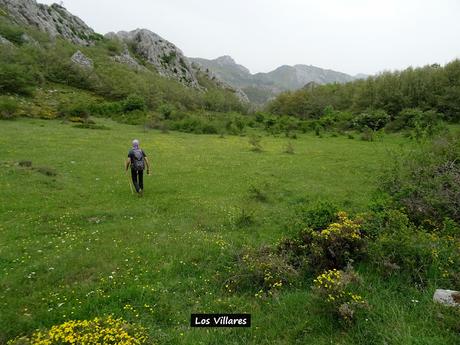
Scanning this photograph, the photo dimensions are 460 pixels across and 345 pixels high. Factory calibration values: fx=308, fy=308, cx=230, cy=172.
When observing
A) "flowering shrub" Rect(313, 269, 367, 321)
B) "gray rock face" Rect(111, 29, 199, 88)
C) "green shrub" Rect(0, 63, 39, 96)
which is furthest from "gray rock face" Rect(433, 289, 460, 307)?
"gray rock face" Rect(111, 29, 199, 88)

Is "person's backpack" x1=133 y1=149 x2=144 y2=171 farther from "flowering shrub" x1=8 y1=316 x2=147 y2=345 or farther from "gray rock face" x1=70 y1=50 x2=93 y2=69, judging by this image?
"gray rock face" x1=70 y1=50 x2=93 y2=69

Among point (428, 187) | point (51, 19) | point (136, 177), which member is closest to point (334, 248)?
point (428, 187)

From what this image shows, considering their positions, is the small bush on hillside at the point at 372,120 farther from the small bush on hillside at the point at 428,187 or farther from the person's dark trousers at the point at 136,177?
the person's dark trousers at the point at 136,177

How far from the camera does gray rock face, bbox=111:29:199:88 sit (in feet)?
513

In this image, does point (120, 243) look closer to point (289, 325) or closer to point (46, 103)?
point (289, 325)

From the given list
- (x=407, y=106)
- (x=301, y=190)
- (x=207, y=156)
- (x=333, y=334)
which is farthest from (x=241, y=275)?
(x=407, y=106)

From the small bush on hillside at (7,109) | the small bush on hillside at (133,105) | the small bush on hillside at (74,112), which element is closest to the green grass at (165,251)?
the small bush on hillside at (7,109)

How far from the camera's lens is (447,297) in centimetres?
620

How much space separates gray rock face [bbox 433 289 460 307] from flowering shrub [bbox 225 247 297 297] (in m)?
2.99

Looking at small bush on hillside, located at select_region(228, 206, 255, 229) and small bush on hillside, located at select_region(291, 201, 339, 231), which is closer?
small bush on hillside, located at select_region(291, 201, 339, 231)

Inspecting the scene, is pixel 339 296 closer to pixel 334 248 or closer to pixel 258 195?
pixel 334 248

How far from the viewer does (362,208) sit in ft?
46.9

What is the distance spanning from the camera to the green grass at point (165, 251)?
6047 mm

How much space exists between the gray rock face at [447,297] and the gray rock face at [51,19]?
14490cm
